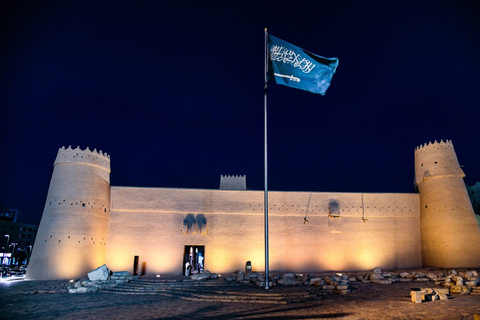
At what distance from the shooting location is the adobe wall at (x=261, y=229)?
64.2 ft

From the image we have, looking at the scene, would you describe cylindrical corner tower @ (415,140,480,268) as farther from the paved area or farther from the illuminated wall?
the paved area

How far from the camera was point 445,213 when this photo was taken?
20.4 m

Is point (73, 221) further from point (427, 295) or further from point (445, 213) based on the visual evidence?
point (445, 213)

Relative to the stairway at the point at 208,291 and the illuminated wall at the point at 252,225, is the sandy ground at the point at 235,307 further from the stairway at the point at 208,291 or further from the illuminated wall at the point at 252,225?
the illuminated wall at the point at 252,225

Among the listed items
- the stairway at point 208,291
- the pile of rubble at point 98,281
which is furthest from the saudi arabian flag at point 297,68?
the pile of rubble at point 98,281

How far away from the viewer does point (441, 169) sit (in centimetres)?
2106

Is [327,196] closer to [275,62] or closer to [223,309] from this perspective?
[275,62]

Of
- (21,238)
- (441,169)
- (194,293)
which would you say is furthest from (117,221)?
(21,238)

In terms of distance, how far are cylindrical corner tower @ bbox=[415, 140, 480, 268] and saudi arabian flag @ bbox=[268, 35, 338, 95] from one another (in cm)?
1273

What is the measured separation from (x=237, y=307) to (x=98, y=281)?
832 cm

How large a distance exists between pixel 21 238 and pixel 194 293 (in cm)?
7006

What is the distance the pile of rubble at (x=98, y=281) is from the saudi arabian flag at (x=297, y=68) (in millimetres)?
11762

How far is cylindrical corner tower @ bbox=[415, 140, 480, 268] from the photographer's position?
1941cm

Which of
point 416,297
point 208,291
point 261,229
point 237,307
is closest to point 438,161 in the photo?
point 261,229
